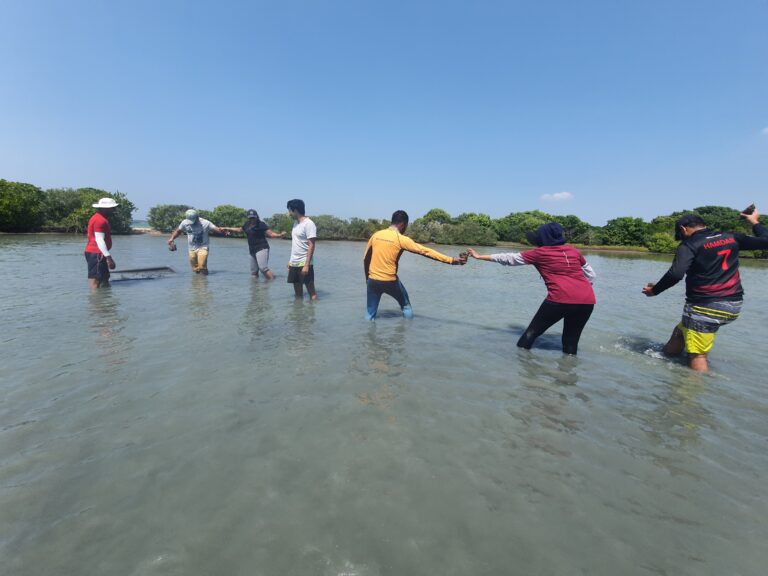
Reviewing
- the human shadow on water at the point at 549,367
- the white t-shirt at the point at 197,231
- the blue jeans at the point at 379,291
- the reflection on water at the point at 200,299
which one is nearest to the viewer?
the human shadow on water at the point at 549,367

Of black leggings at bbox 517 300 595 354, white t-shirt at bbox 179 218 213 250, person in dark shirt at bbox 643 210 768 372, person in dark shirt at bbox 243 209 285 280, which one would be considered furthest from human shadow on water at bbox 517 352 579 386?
white t-shirt at bbox 179 218 213 250

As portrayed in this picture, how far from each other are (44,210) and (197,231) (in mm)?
57304

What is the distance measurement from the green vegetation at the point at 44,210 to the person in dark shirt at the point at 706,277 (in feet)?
211

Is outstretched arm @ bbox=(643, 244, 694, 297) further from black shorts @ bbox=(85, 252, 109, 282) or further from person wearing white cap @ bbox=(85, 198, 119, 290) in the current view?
black shorts @ bbox=(85, 252, 109, 282)

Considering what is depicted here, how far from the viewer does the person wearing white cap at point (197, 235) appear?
11836mm

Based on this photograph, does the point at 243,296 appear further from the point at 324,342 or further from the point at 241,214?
the point at 241,214

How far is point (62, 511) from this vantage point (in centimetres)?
225

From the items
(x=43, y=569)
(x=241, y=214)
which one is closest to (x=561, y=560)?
(x=43, y=569)

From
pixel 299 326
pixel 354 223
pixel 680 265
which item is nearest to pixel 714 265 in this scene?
pixel 680 265

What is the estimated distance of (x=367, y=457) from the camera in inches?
112

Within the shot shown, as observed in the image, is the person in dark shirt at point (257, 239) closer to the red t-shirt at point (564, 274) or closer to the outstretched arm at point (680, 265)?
the red t-shirt at point (564, 274)

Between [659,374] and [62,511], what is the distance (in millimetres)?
6424

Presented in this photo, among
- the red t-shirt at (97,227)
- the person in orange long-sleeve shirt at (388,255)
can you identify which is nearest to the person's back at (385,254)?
the person in orange long-sleeve shirt at (388,255)

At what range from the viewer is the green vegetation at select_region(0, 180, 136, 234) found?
45.9m
